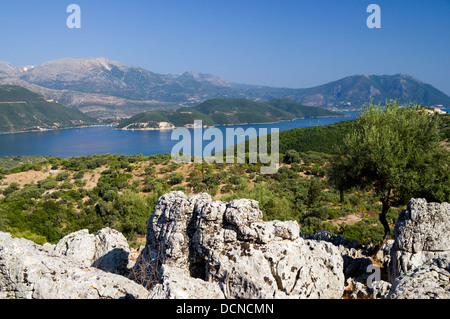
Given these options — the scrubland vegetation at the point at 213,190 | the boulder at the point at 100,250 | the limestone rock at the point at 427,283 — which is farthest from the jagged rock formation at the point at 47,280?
the scrubland vegetation at the point at 213,190

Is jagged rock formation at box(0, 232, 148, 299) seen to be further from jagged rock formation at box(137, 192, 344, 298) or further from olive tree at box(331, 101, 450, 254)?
olive tree at box(331, 101, 450, 254)

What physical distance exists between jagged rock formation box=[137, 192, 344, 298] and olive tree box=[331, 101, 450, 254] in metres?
4.23

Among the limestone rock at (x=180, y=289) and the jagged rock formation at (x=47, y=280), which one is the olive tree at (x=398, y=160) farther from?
the jagged rock formation at (x=47, y=280)

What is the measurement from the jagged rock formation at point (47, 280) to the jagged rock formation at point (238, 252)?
3.98 ft

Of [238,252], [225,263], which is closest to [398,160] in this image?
[238,252]

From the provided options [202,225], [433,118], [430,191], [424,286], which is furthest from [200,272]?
[433,118]

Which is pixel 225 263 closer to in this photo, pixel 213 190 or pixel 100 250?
pixel 100 250

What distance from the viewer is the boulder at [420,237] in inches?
298

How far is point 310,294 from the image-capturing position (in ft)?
20.5

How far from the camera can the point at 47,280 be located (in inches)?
214

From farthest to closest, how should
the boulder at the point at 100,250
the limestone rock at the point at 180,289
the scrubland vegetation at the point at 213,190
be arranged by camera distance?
the scrubland vegetation at the point at 213,190 < the boulder at the point at 100,250 < the limestone rock at the point at 180,289

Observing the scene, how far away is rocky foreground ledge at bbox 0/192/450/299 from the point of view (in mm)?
5273

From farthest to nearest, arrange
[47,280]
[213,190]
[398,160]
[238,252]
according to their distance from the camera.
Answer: [213,190] < [398,160] < [238,252] < [47,280]

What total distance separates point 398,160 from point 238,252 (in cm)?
717
